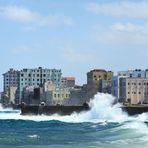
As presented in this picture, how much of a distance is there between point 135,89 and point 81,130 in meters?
100

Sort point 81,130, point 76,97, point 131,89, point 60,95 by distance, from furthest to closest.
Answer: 1. point 60,95
2. point 76,97
3. point 131,89
4. point 81,130

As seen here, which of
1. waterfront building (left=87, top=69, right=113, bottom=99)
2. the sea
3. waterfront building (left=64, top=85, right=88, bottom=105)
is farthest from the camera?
waterfront building (left=64, top=85, right=88, bottom=105)

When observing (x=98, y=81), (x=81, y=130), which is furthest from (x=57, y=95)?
(x=81, y=130)

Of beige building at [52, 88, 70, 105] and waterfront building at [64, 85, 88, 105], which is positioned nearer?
waterfront building at [64, 85, 88, 105]

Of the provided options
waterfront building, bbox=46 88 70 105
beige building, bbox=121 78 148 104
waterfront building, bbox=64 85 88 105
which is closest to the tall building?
beige building, bbox=121 78 148 104

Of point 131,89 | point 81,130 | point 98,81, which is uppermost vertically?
point 98,81

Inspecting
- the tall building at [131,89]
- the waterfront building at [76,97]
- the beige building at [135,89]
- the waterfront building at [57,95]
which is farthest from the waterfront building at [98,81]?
the beige building at [135,89]

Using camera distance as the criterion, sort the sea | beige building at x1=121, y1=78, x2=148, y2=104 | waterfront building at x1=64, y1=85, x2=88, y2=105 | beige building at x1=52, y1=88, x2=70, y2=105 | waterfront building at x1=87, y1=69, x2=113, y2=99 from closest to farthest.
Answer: the sea → beige building at x1=121, y1=78, x2=148, y2=104 → waterfront building at x1=87, y1=69, x2=113, y2=99 → waterfront building at x1=64, y1=85, x2=88, y2=105 → beige building at x1=52, y1=88, x2=70, y2=105

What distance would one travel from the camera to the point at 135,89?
508 ft

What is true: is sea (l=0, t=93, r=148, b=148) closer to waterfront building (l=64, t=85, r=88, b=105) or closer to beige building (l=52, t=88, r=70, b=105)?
waterfront building (l=64, t=85, r=88, b=105)

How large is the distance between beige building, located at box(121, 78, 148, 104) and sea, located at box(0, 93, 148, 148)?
40.9m

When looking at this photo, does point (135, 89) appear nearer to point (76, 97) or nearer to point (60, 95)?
point (76, 97)

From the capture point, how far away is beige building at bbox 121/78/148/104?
505 feet

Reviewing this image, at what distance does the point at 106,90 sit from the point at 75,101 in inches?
503
